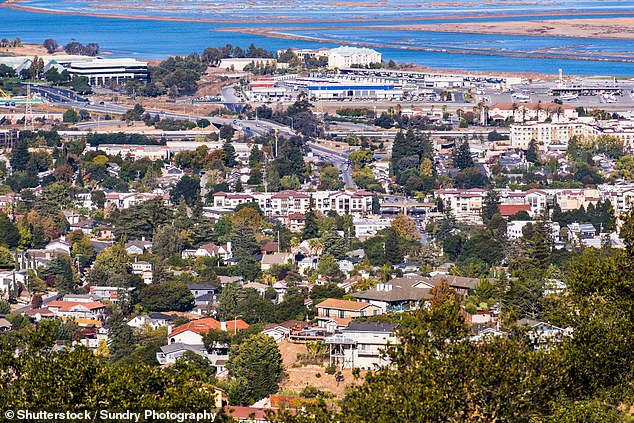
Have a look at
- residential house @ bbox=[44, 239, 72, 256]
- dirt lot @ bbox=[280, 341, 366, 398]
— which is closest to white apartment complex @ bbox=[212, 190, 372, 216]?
residential house @ bbox=[44, 239, 72, 256]

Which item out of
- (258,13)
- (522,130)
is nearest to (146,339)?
(522,130)

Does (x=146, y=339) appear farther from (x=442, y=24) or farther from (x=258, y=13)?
(x=258, y=13)

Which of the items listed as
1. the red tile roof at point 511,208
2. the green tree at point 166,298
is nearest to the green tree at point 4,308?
the green tree at point 166,298

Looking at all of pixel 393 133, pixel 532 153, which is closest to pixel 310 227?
pixel 532 153

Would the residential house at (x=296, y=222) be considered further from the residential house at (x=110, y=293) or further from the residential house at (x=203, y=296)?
the residential house at (x=110, y=293)

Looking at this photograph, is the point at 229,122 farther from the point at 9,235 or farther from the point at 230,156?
the point at 9,235

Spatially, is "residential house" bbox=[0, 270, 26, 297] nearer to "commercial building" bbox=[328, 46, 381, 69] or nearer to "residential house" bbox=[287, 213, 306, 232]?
"residential house" bbox=[287, 213, 306, 232]
